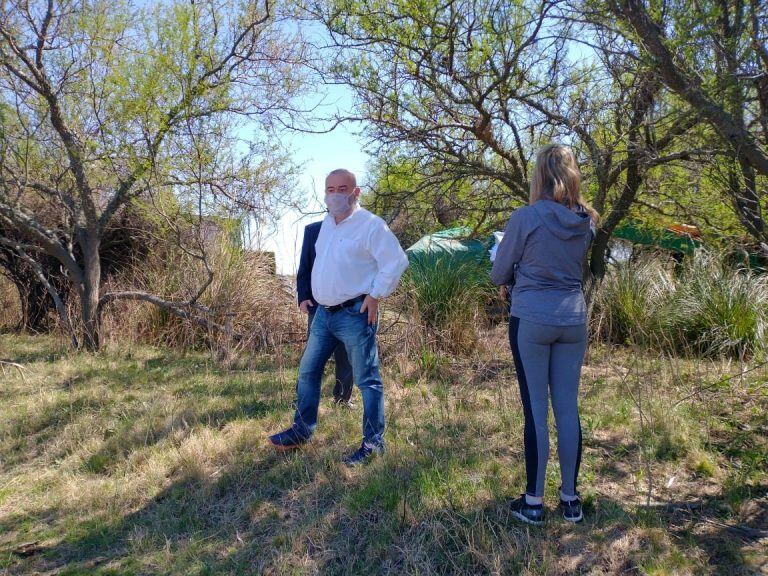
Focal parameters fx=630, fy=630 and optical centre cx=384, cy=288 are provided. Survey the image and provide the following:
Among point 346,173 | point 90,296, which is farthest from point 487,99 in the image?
point 90,296

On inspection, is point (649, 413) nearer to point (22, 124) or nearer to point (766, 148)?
point (766, 148)

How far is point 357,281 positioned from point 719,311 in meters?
5.12

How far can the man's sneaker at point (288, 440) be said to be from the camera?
417cm

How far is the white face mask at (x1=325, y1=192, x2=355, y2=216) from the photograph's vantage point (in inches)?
156

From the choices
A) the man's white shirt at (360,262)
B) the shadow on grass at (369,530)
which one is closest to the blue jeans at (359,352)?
the man's white shirt at (360,262)

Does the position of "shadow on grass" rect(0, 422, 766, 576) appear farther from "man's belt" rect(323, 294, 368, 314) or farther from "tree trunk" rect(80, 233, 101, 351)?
"tree trunk" rect(80, 233, 101, 351)

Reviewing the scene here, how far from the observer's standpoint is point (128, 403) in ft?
18.2

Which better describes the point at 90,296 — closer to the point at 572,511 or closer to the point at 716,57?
the point at 572,511

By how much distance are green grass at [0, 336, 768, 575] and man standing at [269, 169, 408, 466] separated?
40 cm

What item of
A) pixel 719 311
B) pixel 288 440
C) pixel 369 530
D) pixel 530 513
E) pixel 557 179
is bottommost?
Answer: pixel 369 530

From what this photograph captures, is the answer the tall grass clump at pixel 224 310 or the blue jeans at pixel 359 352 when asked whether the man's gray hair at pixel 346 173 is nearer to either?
the blue jeans at pixel 359 352

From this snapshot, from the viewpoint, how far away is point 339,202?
3.98 meters

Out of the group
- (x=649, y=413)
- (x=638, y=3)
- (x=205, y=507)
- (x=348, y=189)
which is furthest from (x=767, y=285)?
(x=205, y=507)

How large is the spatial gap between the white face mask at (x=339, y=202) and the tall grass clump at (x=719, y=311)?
4557 millimetres
